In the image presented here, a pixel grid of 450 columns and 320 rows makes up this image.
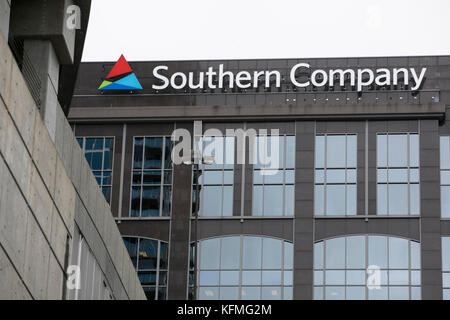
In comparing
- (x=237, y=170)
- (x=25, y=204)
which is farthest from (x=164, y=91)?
(x=25, y=204)

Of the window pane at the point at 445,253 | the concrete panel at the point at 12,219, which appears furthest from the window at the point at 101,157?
the concrete panel at the point at 12,219

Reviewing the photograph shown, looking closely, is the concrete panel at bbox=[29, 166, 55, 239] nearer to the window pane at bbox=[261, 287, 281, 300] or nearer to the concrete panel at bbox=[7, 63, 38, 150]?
the concrete panel at bbox=[7, 63, 38, 150]

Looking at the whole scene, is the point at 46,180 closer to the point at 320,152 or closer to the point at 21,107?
the point at 21,107

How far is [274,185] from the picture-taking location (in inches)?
2744

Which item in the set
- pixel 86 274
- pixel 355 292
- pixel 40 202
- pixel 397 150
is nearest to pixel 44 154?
pixel 40 202

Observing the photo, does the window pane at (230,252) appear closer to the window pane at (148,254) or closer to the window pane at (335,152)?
the window pane at (148,254)

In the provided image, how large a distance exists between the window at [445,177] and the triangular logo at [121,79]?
1989cm

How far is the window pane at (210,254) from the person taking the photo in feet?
224

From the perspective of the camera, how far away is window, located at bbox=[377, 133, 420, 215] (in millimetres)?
68688

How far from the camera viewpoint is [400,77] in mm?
71562

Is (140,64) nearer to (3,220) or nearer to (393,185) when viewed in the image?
(393,185)

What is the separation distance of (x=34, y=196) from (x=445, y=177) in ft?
159

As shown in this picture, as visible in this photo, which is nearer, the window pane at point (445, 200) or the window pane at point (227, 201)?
the window pane at point (445, 200)

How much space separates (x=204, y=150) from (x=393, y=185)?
1204cm
